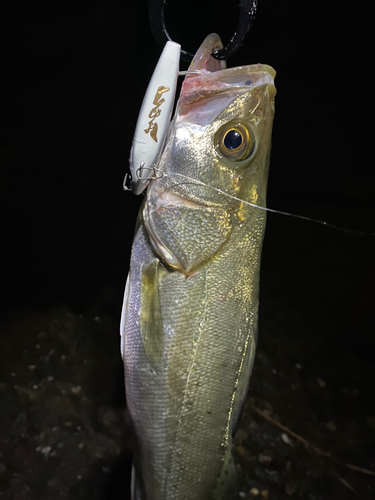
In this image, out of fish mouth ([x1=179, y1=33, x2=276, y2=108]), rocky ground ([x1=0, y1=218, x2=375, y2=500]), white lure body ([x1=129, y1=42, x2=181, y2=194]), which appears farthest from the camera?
rocky ground ([x1=0, y1=218, x2=375, y2=500])

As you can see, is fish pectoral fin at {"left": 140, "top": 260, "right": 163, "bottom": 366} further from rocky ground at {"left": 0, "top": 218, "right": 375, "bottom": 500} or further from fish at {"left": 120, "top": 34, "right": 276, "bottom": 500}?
rocky ground at {"left": 0, "top": 218, "right": 375, "bottom": 500}

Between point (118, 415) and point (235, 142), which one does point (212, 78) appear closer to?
point (235, 142)

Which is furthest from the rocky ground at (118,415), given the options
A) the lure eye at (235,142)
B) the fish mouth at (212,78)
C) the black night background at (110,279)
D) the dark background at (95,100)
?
the fish mouth at (212,78)

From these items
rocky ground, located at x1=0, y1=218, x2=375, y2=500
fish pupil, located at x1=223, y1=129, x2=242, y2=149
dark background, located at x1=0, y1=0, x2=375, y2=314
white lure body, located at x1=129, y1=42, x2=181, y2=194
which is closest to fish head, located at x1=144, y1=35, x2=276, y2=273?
fish pupil, located at x1=223, y1=129, x2=242, y2=149

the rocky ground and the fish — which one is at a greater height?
the fish

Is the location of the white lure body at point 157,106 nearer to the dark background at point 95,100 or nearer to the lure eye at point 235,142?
the lure eye at point 235,142

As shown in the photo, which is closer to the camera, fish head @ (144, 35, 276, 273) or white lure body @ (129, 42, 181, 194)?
white lure body @ (129, 42, 181, 194)

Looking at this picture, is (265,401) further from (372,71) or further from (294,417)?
(372,71)
